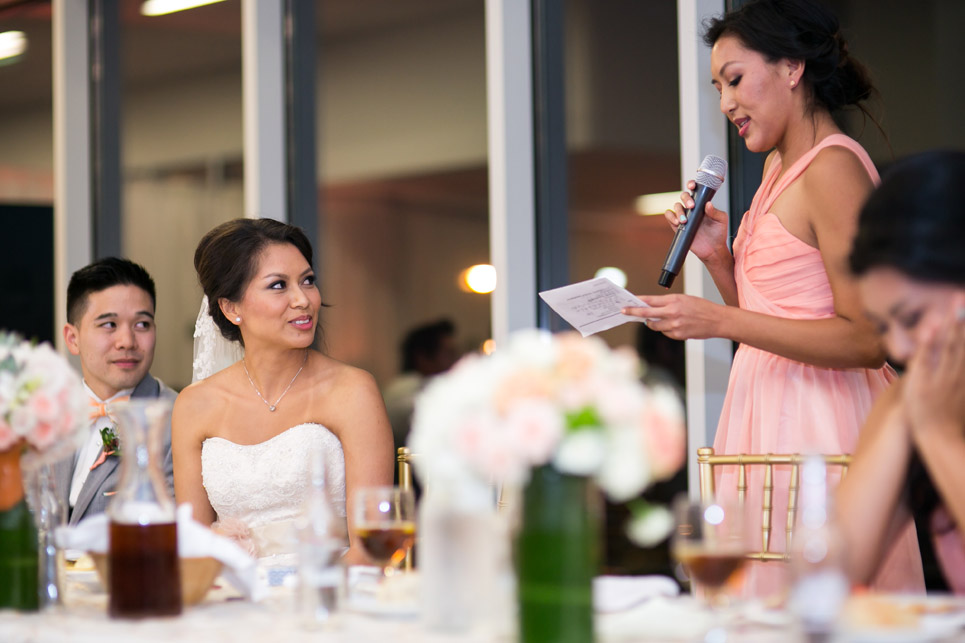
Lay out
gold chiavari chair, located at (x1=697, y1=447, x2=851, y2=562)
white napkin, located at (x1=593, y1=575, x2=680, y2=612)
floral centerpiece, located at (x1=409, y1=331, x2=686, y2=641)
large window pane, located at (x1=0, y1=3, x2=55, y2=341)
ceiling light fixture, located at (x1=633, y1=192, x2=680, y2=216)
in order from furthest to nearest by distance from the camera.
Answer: large window pane, located at (x1=0, y1=3, x2=55, y2=341), ceiling light fixture, located at (x1=633, y1=192, x2=680, y2=216), gold chiavari chair, located at (x1=697, y1=447, x2=851, y2=562), white napkin, located at (x1=593, y1=575, x2=680, y2=612), floral centerpiece, located at (x1=409, y1=331, x2=686, y2=641)

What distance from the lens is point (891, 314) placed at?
158 cm

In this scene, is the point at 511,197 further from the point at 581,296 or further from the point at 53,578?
the point at 53,578

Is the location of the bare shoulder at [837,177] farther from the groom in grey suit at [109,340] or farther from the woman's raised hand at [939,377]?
the groom in grey suit at [109,340]

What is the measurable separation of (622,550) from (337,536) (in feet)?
8.24

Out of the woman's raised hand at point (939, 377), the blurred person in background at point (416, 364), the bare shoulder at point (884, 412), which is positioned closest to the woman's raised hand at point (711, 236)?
the bare shoulder at point (884, 412)

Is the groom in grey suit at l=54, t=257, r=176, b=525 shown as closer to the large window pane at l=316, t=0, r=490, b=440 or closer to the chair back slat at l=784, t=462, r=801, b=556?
the large window pane at l=316, t=0, r=490, b=440

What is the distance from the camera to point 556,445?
118 cm

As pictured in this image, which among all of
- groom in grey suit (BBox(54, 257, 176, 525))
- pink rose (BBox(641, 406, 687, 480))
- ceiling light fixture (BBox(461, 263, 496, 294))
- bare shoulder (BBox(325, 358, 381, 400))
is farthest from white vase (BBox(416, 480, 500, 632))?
ceiling light fixture (BBox(461, 263, 496, 294))

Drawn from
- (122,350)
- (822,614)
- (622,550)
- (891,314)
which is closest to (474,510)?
(822,614)

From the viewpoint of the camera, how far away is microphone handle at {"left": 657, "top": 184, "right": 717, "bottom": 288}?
2.37 metres

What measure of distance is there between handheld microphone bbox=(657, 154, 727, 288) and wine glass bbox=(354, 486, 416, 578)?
39.2 inches

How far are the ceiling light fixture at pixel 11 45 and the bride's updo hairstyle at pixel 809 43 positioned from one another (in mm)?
4155

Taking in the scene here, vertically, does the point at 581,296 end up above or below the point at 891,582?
above

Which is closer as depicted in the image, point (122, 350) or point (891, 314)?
point (891, 314)
